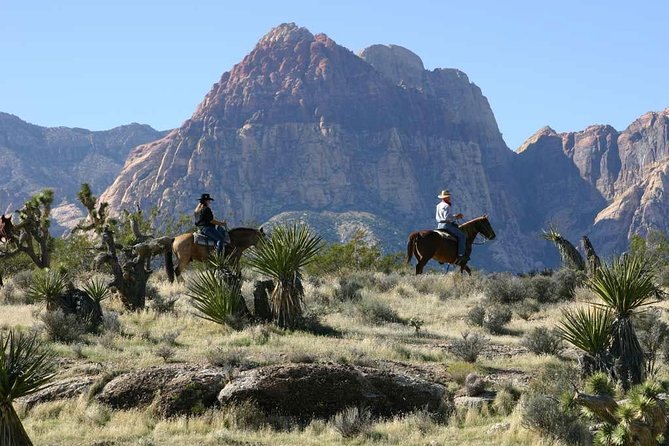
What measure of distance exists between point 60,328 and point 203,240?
23.9ft

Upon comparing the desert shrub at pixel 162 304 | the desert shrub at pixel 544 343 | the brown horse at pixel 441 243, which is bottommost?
the desert shrub at pixel 544 343

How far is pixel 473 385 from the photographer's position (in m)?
14.5

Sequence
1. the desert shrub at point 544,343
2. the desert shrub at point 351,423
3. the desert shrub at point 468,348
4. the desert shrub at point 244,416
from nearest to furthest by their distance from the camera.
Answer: the desert shrub at point 351,423, the desert shrub at point 244,416, the desert shrub at point 468,348, the desert shrub at point 544,343

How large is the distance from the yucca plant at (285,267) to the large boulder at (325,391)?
16.0 feet

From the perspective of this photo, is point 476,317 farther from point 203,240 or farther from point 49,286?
point 49,286

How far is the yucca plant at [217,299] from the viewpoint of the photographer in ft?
63.6

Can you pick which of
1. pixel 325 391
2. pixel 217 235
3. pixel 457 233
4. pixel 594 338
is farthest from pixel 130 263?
pixel 594 338

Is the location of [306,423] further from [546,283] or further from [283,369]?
[546,283]

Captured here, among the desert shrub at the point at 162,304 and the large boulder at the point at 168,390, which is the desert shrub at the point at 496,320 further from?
the large boulder at the point at 168,390

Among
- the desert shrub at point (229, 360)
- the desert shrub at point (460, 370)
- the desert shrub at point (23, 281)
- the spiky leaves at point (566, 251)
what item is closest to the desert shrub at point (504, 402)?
the desert shrub at point (460, 370)

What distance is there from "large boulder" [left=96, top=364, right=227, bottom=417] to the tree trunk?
112 inches

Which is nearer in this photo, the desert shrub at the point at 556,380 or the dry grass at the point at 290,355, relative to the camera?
the dry grass at the point at 290,355

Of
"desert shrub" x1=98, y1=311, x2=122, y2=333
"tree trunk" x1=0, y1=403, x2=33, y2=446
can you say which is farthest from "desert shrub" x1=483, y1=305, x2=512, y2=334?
"tree trunk" x1=0, y1=403, x2=33, y2=446

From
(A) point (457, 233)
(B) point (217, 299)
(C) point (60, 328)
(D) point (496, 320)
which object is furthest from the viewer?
(A) point (457, 233)
